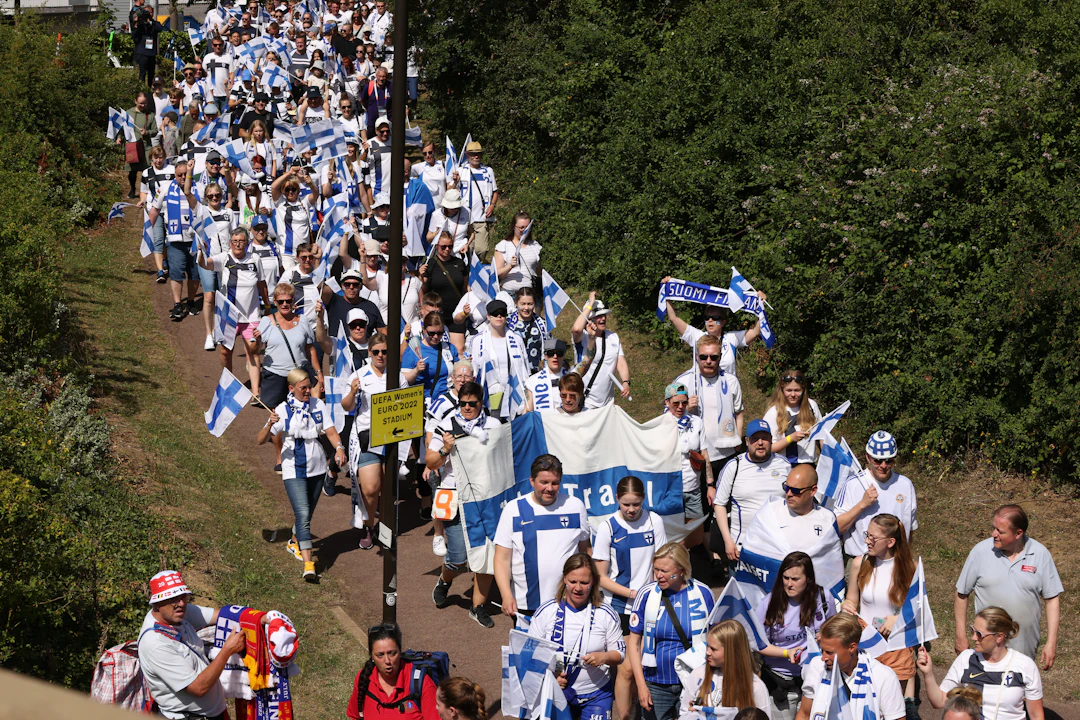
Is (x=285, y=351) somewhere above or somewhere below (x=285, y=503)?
above

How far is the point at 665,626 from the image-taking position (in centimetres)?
721

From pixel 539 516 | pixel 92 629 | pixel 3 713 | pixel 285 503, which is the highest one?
pixel 3 713

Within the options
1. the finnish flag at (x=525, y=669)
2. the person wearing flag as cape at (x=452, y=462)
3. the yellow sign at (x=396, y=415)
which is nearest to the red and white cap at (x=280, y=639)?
the finnish flag at (x=525, y=669)

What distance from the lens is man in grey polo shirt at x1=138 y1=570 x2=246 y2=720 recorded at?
7.00 m

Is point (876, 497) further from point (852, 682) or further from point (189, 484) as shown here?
point (189, 484)

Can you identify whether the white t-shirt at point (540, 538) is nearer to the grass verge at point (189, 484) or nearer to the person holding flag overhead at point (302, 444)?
the grass verge at point (189, 484)

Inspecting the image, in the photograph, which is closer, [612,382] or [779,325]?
[612,382]

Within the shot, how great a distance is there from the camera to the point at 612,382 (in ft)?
38.6

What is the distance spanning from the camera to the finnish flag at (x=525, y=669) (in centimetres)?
705

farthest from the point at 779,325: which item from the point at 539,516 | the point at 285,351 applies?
the point at 539,516

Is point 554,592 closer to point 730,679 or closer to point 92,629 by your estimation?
point 730,679

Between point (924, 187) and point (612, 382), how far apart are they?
464cm

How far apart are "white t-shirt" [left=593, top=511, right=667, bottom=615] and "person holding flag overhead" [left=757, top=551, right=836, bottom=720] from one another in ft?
3.20

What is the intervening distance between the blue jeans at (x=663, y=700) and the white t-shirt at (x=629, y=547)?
82 cm
